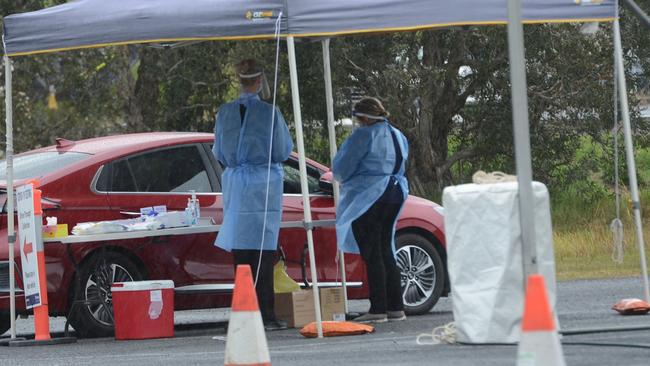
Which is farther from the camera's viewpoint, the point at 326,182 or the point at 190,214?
the point at 326,182

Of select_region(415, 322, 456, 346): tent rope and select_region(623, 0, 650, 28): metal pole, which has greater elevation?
select_region(623, 0, 650, 28): metal pole

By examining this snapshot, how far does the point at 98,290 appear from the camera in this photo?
12.6m

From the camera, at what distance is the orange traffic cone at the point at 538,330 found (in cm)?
669

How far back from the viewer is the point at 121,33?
1178cm

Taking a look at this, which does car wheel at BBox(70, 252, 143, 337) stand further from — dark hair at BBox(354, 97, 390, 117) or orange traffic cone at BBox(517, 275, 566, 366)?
orange traffic cone at BBox(517, 275, 566, 366)

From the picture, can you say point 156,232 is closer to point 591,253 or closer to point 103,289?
point 103,289

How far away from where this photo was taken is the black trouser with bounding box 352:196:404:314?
12656 millimetres

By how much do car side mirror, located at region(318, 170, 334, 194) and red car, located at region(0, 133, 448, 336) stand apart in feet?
0.05

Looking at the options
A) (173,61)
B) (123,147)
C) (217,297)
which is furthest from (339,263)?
(173,61)

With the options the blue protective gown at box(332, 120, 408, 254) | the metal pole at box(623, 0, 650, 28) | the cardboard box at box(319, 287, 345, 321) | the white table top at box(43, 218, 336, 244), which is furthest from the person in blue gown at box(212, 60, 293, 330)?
the metal pole at box(623, 0, 650, 28)

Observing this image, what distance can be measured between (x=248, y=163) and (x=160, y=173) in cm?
104

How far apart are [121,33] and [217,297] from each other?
8.04 feet

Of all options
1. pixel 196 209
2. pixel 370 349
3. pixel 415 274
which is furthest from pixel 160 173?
pixel 370 349

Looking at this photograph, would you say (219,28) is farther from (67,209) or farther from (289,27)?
(67,209)
